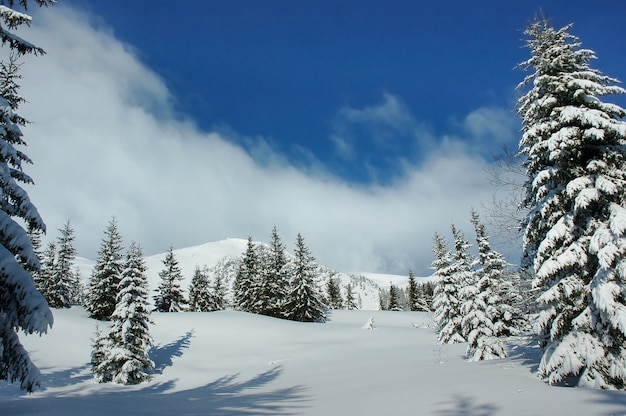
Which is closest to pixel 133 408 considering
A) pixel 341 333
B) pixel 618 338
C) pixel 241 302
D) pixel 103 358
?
pixel 618 338

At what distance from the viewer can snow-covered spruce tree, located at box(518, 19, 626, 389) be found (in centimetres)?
1055

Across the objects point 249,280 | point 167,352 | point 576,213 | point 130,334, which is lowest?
point 167,352

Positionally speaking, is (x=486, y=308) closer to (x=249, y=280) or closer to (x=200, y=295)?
(x=249, y=280)

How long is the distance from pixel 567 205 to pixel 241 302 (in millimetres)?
50239

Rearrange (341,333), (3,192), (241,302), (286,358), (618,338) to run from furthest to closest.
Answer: (241,302), (341,333), (286,358), (618,338), (3,192)

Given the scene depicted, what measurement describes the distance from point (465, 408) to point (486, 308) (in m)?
19.5

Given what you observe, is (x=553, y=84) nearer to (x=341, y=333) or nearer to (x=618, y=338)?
(x=618, y=338)

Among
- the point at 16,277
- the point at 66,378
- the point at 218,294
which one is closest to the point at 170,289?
the point at 218,294

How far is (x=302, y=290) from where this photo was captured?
5384 centimetres

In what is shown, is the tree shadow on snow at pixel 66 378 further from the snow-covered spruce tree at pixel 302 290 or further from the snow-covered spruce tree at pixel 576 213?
the snow-covered spruce tree at pixel 302 290

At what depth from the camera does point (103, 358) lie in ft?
85.1

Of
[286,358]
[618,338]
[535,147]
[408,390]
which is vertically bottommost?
[286,358]

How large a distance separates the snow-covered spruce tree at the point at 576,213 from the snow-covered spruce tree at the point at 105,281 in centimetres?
4116

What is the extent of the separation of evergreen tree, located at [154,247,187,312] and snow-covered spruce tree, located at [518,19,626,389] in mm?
48588
